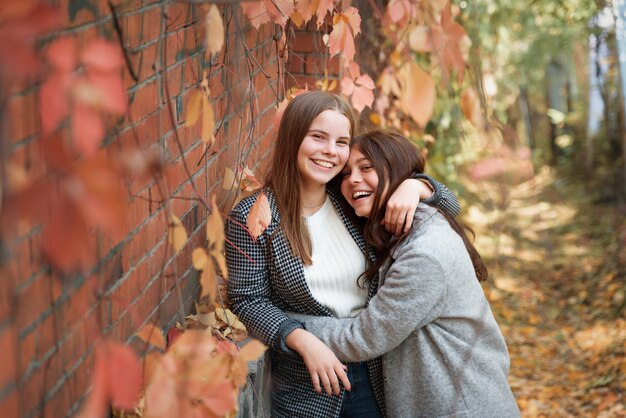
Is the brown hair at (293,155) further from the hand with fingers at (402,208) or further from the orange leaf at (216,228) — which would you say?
the orange leaf at (216,228)

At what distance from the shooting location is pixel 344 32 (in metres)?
2.45

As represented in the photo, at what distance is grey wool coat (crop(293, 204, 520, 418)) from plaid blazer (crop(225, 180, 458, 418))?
0.07m

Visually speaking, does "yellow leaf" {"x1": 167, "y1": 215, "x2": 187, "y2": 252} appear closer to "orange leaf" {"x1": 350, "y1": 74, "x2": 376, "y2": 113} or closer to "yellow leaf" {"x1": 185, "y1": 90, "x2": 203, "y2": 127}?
"yellow leaf" {"x1": 185, "y1": 90, "x2": 203, "y2": 127}

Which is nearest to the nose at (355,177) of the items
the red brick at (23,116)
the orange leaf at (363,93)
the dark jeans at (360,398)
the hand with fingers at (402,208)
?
the hand with fingers at (402,208)

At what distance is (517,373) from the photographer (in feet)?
17.6

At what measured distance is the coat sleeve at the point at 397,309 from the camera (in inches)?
93.8

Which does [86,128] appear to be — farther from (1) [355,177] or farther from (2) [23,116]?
(1) [355,177]

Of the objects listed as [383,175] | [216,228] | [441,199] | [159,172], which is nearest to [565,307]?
[441,199]

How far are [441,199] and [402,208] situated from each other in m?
0.20

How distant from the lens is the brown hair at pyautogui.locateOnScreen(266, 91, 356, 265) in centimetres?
254

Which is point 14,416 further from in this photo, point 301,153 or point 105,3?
point 301,153

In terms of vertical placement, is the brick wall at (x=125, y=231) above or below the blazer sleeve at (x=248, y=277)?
above

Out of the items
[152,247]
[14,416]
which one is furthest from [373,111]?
[14,416]

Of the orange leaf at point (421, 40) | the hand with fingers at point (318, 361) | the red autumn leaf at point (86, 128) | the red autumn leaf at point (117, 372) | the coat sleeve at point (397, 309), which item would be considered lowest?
the hand with fingers at point (318, 361)
